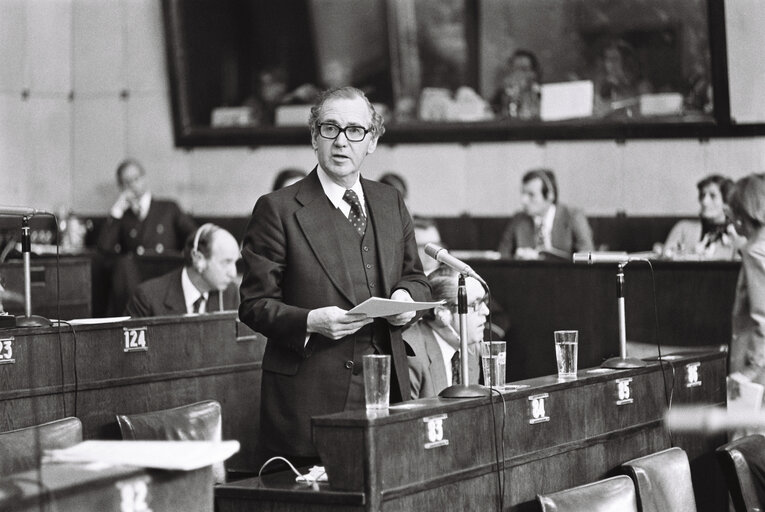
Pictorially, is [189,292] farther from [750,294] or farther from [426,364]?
→ [750,294]

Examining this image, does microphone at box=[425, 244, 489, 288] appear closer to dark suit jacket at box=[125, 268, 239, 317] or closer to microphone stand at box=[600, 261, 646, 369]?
microphone stand at box=[600, 261, 646, 369]

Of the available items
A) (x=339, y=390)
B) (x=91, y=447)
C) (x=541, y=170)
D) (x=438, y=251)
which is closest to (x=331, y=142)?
(x=438, y=251)

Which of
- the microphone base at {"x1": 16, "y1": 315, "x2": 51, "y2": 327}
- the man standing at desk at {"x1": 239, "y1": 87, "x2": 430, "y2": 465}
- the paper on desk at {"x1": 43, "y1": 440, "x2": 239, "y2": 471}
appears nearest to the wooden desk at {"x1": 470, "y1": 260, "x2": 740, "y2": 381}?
the microphone base at {"x1": 16, "y1": 315, "x2": 51, "y2": 327}

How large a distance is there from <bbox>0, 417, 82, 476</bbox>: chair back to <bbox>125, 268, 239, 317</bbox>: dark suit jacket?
2.02m

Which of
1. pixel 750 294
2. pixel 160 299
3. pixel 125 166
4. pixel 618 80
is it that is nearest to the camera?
pixel 750 294

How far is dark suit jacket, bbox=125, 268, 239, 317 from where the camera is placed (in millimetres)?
5281

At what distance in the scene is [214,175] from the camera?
10492mm

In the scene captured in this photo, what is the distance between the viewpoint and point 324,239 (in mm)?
3361

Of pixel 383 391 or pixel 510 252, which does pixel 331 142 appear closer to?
pixel 383 391

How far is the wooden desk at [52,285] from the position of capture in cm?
739

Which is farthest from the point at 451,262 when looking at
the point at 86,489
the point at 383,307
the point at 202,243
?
the point at 202,243

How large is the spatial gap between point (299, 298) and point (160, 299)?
83.6 inches

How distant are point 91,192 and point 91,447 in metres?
9.08

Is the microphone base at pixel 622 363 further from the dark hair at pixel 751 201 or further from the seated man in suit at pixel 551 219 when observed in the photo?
the seated man in suit at pixel 551 219
